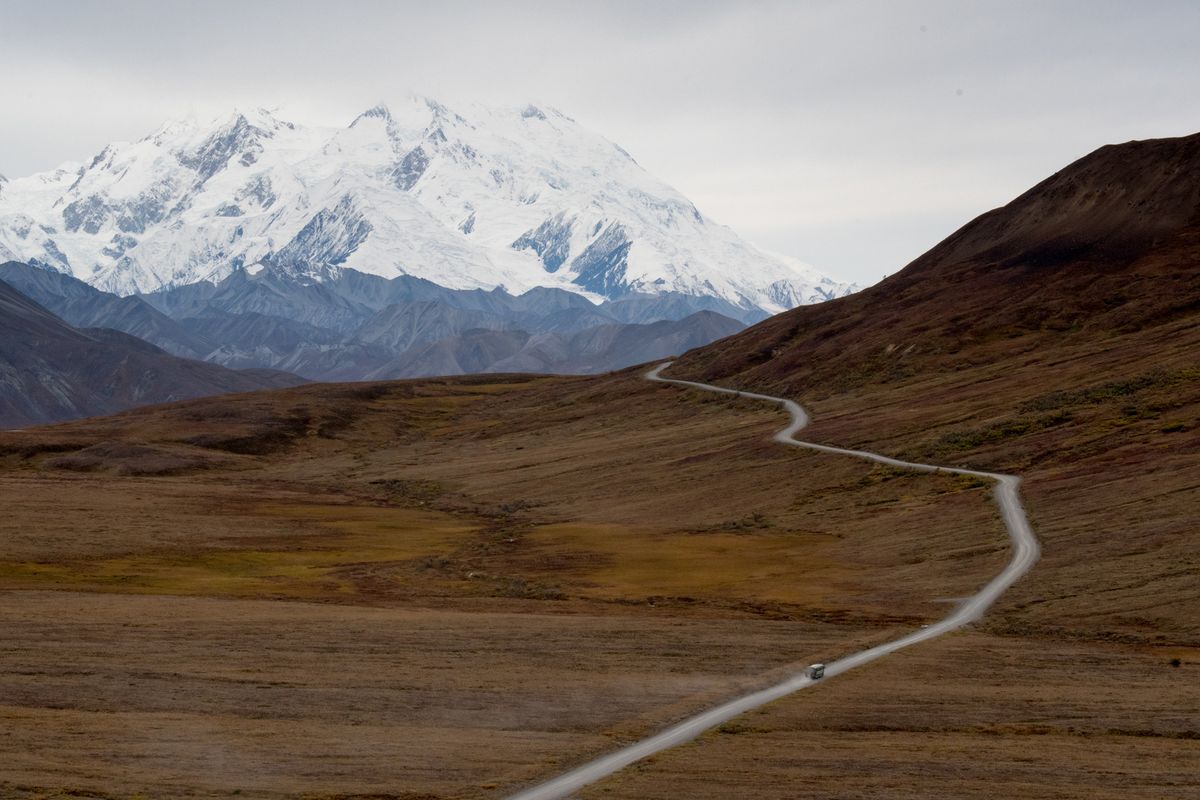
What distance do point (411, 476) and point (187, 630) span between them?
89311 mm

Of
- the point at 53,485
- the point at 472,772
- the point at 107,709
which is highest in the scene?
Answer: the point at 53,485

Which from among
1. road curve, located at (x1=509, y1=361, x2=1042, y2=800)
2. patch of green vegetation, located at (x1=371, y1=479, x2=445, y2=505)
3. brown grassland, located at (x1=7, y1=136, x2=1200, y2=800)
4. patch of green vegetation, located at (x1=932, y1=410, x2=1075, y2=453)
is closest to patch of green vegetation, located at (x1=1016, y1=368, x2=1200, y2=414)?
brown grassland, located at (x1=7, y1=136, x2=1200, y2=800)

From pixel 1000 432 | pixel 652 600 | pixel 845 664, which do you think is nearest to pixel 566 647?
pixel 845 664

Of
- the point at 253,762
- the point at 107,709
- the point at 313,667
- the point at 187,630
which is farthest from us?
the point at 187,630

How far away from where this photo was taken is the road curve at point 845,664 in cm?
2842

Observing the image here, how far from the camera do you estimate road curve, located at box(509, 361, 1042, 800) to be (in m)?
28.4

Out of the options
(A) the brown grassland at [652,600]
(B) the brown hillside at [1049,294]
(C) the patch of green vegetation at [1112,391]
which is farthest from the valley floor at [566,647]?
(B) the brown hillside at [1049,294]

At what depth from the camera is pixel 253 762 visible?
93.0 feet

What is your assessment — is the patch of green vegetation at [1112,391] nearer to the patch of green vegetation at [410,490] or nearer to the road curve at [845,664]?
the road curve at [845,664]

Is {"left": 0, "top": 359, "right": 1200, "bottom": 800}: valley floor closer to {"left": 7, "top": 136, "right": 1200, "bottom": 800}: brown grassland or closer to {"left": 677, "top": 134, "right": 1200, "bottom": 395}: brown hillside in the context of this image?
{"left": 7, "top": 136, "right": 1200, "bottom": 800}: brown grassland

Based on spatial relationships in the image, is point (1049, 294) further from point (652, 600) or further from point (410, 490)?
point (652, 600)

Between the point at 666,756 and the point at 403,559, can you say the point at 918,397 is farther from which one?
the point at 666,756

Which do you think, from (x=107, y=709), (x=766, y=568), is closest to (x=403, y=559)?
(x=766, y=568)

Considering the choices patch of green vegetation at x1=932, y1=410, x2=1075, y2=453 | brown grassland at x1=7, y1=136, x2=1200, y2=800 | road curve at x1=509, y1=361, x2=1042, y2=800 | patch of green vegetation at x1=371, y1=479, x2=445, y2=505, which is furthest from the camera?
patch of green vegetation at x1=371, y1=479, x2=445, y2=505
